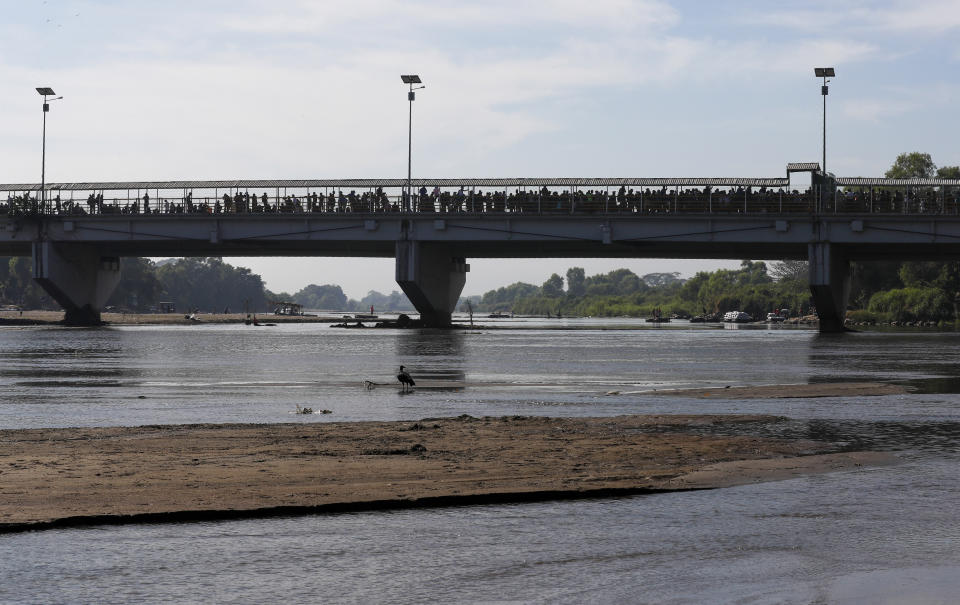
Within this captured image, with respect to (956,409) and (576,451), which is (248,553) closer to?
(576,451)

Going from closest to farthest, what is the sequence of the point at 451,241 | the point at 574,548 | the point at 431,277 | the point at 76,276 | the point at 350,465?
the point at 574,548 → the point at 350,465 → the point at 451,241 → the point at 431,277 → the point at 76,276

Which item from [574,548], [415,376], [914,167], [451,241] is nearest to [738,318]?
[914,167]

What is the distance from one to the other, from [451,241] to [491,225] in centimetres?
319

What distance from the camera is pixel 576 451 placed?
16.5 meters

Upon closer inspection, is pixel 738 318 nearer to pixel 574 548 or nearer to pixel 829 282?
pixel 829 282

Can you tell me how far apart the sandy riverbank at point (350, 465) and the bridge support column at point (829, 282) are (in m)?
55.9

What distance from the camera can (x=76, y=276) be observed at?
89500 millimetres

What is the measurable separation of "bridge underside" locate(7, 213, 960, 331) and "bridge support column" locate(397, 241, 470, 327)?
10cm

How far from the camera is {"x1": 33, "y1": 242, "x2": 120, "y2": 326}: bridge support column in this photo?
85.1 m

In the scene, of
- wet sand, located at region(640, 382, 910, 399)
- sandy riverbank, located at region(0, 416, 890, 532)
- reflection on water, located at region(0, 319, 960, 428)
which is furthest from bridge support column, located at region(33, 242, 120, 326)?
sandy riverbank, located at region(0, 416, 890, 532)

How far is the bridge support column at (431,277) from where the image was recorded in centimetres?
7875

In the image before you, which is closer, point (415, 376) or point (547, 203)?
point (415, 376)

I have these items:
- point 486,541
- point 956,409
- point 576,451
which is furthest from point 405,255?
point 486,541

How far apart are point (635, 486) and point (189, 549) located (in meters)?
5.58
